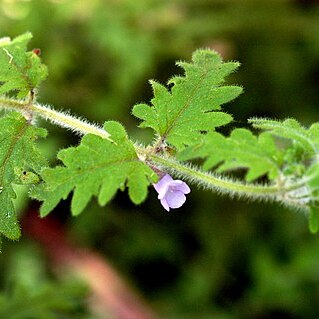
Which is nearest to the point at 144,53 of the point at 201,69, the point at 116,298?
the point at 116,298

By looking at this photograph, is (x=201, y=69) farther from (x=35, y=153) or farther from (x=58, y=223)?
(x=58, y=223)

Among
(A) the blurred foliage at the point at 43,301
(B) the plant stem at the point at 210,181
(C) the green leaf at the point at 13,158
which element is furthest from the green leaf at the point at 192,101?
(A) the blurred foliage at the point at 43,301

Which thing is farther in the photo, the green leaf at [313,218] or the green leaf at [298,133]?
the green leaf at [313,218]

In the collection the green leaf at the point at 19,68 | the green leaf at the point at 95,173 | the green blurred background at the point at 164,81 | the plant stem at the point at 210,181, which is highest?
the green blurred background at the point at 164,81

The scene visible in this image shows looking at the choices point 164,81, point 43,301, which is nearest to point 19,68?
point 43,301

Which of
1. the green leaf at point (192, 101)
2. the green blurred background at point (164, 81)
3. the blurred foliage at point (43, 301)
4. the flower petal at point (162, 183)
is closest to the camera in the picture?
the flower petal at point (162, 183)

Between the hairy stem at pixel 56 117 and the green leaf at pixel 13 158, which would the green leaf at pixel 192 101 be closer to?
the hairy stem at pixel 56 117

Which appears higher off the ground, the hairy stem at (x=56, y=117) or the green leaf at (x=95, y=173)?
the hairy stem at (x=56, y=117)
